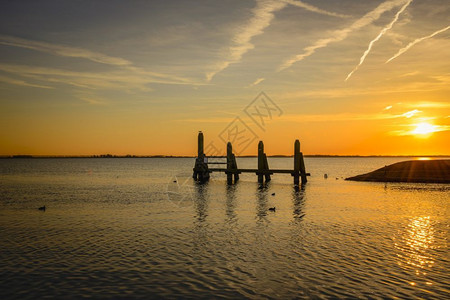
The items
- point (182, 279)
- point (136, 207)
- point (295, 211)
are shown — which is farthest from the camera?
point (136, 207)

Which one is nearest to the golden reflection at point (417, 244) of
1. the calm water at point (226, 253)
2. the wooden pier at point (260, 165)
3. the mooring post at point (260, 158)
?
the calm water at point (226, 253)

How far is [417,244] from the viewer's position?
1419 cm

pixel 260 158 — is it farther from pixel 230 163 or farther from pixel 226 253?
pixel 226 253

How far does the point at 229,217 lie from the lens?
2109 centimetres

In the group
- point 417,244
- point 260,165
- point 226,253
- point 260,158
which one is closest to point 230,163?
point 260,165

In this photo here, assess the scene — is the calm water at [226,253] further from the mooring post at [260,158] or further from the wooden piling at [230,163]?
the wooden piling at [230,163]

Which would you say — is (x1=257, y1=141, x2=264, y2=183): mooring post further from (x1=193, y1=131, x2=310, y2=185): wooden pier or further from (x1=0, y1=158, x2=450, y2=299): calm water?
(x1=0, y1=158, x2=450, y2=299): calm water

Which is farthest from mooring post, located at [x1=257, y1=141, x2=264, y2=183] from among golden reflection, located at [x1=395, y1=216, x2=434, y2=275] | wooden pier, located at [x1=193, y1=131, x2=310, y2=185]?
golden reflection, located at [x1=395, y1=216, x2=434, y2=275]

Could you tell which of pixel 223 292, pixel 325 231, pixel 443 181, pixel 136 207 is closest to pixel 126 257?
pixel 223 292

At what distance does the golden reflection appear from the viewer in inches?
465

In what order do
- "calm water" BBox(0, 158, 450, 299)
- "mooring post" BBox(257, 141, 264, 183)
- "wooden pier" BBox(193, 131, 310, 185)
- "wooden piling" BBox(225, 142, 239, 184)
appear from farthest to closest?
"wooden piling" BBox(225, 142, 239, 184) < "mooring post" BBox(257, 141, 264, 183) < "wooden pier" BBox(193, 131, 310, 185) < "calm water" BBox(0, 158, 450, 299)

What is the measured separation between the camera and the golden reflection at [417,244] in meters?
11.8

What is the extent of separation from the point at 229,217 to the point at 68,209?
11.6 metres

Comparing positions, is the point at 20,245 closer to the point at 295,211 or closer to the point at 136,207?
the point at 136,207
